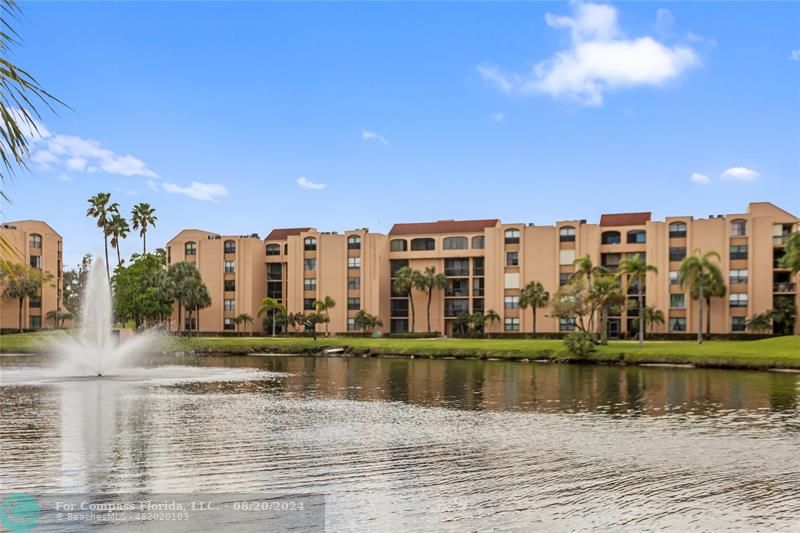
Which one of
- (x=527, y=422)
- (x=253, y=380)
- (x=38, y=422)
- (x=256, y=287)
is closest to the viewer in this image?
(x=38, y=422)

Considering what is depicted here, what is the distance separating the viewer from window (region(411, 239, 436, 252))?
12352 cm

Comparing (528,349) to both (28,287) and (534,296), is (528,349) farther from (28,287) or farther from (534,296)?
(28,287)

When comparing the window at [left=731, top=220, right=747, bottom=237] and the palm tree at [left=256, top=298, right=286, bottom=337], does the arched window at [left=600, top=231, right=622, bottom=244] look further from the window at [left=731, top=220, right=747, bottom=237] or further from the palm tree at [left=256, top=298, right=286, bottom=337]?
the palm tree at [left=256, top=298, right=286, bottom=337]

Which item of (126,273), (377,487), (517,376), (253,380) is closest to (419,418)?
(377,487)

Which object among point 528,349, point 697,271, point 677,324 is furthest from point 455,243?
point 697,271

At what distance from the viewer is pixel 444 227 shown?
125312mm

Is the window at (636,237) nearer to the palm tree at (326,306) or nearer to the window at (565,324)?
the window at (565,324)

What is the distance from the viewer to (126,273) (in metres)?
118

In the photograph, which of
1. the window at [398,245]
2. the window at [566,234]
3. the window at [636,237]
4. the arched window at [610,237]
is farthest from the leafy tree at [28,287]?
the window at [636,237]

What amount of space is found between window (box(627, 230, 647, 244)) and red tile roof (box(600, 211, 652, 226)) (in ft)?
5.53

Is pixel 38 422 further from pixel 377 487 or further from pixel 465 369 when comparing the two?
pixel 465 369

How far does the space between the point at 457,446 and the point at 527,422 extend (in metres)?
7.30

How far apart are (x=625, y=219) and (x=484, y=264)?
23060mm

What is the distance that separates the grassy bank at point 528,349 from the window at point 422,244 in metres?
29.2
